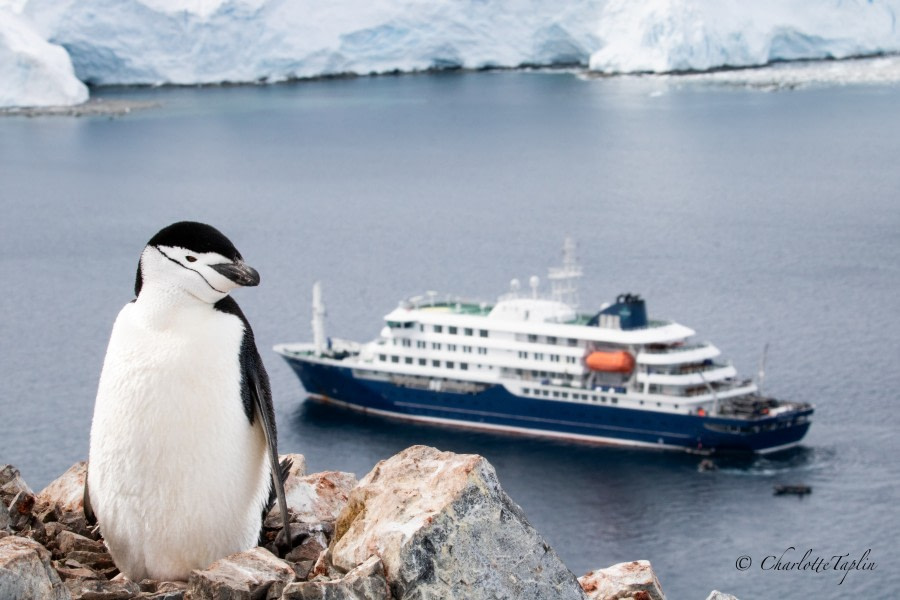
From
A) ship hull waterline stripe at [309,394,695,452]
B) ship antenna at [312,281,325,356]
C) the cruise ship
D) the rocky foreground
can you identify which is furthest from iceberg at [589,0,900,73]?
the rocky foreground

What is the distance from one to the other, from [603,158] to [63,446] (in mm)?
47138

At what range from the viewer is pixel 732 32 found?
92500mm

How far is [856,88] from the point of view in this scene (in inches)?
4043

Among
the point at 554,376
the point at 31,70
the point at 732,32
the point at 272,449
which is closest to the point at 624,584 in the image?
the point at 272,449

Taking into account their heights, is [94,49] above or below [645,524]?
above

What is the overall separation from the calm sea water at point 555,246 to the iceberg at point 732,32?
290 cm

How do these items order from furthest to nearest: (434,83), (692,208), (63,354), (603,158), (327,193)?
1. (434,83)
2. (603,158)
3. (327,193)
4. (692,208)
5. (63,354)

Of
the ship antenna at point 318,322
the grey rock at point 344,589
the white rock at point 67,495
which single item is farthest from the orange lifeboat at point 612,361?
the grey rock at point 344,589

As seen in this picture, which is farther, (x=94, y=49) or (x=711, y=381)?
→ (x=94, y=49)

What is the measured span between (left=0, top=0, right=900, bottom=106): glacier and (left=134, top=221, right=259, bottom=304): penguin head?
3237 inches

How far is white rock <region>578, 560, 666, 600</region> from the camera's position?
213 inches

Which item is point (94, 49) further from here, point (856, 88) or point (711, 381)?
point (711, 381)

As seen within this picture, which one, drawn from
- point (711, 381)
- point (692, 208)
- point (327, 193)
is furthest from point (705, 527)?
point (327, 193)

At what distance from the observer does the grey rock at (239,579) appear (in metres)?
4.86
